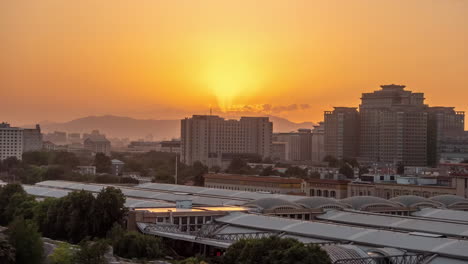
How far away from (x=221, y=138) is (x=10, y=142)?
2790 cm

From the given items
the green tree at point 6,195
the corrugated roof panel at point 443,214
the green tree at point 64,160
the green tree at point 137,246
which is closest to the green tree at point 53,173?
the green tree at point 64,160

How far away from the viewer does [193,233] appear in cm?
3575

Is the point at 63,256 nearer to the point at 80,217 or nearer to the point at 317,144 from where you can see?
the point at 80,217

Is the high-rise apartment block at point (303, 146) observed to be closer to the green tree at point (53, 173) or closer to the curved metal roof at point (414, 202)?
the green tree at point (53, 173)

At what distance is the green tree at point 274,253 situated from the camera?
990 inches

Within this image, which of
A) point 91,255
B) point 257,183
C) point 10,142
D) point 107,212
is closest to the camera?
point 91,255

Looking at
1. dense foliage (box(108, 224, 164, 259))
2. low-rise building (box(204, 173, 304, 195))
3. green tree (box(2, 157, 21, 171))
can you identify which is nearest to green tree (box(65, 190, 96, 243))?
dense foliage (box(108, 224, 164, 259))

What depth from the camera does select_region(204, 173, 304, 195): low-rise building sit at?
62.2m

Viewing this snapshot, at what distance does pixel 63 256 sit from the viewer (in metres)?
28.6

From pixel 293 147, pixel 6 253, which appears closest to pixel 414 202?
pixel 6 253

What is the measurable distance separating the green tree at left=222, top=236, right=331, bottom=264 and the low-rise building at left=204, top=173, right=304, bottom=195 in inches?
1279

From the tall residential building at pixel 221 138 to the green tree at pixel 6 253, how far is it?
82.0m

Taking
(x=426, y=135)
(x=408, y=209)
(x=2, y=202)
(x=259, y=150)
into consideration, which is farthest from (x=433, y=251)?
(x=259, y=150)

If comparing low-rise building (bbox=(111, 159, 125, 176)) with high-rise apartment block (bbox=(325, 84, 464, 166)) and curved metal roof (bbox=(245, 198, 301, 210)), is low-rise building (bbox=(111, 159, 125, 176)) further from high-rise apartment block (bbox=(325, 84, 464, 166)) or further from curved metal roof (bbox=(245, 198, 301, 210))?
curved metal roof (bbox=(245, 198, 301, 210))
